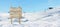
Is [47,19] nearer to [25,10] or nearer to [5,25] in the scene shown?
[25,10]

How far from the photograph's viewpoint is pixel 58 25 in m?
1.81

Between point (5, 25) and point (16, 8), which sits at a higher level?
point (16, 8)

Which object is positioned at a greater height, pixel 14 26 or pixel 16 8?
pixel 16 8

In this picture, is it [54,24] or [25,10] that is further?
[25,10]

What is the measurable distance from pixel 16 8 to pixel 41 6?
0.37 m

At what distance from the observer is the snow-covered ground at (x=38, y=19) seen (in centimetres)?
183

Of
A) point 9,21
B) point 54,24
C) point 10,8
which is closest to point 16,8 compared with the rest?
point 10,8

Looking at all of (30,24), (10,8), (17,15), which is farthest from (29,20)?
(10,8)

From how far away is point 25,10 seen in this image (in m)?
1.93

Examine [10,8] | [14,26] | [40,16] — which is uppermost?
[10,8]

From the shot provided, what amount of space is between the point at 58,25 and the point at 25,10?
1.70ft

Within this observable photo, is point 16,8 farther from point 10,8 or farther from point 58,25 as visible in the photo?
point 58,25

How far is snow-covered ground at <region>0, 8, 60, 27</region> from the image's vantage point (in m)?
1.83

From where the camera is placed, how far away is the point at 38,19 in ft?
6.16
